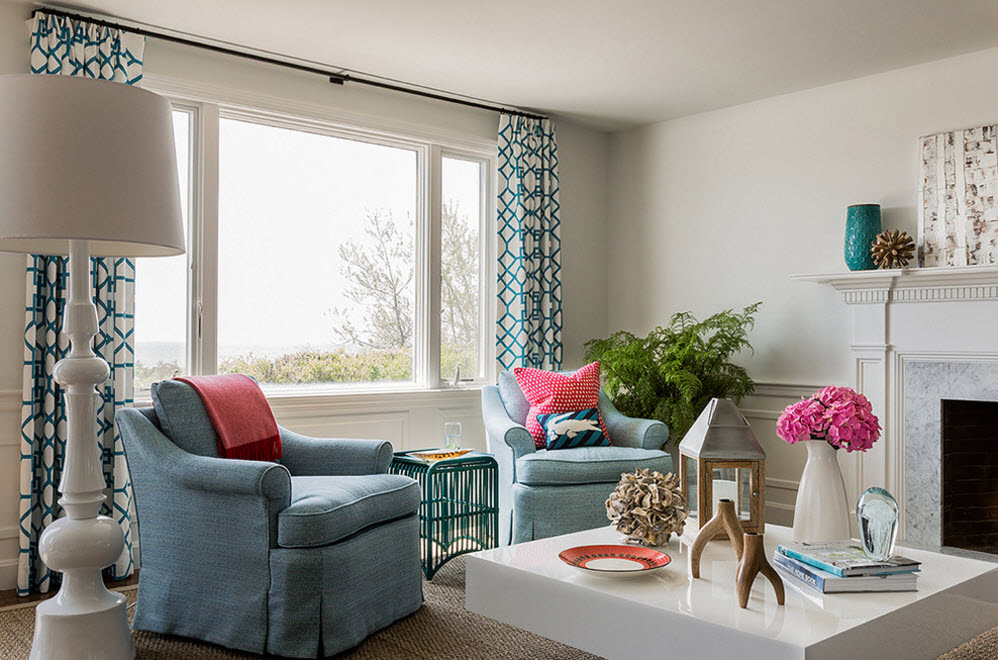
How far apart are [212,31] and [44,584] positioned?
2.45 metres

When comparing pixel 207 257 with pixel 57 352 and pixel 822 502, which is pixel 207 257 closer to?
pixel 57 352

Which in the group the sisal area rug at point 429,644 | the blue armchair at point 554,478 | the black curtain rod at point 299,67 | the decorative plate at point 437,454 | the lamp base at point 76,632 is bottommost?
the sisal area rug at point 429,644

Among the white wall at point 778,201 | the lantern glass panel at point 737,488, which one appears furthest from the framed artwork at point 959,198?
the lantern glass panel at point 737,488

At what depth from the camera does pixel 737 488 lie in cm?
244

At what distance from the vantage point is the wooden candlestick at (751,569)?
1868mm

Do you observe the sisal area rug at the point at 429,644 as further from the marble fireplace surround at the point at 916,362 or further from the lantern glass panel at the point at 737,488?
the marble fireplace surround at the point at 916,362

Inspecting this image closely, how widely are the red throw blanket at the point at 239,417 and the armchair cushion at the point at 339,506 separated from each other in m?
0.20

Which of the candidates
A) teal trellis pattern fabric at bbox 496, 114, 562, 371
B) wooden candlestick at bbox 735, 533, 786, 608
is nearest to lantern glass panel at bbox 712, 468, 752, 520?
wooden candlestick at bbox 735, 533, 786, 608

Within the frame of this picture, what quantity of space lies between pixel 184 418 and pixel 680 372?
2.54 m

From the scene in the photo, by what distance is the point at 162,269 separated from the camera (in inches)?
153

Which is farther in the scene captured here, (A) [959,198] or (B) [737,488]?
(A) [959,198]

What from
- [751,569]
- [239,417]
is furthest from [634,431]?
[751,569]

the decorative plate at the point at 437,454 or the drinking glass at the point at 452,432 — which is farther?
the drinking glass at the point at 452,432

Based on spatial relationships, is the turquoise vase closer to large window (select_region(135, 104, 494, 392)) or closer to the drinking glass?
large window (select_region(135, 104, 494, 392))
